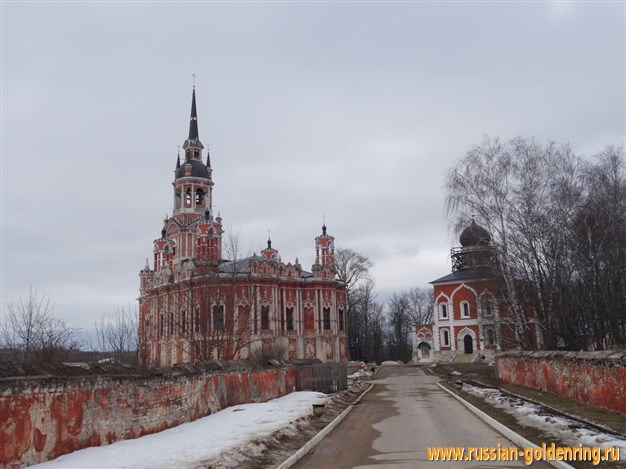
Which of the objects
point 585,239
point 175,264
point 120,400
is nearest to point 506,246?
point 585,239

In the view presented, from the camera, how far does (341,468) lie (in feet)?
30.9

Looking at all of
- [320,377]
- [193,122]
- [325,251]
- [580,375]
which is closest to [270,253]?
[325,251]

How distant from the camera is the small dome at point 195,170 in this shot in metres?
58.2

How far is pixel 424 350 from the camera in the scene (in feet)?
204

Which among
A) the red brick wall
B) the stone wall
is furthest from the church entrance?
the red brick wall

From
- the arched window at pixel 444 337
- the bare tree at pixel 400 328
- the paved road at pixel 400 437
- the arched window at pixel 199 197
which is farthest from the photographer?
the bare tree at pixel 400 328

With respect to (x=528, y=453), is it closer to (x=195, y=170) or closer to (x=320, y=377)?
(x=320, y=377)

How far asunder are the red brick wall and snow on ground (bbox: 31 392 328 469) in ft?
0.72

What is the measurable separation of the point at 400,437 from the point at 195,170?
162 ft

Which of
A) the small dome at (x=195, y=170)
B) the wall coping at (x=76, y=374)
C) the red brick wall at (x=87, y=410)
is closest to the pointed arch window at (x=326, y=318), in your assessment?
the small dome at (x=195, y=170)

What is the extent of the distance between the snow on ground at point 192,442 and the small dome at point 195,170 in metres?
44.3

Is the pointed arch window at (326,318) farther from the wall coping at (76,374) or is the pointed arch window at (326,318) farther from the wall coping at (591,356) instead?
the wall coping at (76,374)

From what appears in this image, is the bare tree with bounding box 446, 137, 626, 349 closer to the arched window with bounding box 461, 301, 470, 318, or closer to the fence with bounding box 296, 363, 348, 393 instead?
the fence with bounding box 296, 363, 348, 393

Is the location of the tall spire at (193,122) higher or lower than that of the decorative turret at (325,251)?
higher
